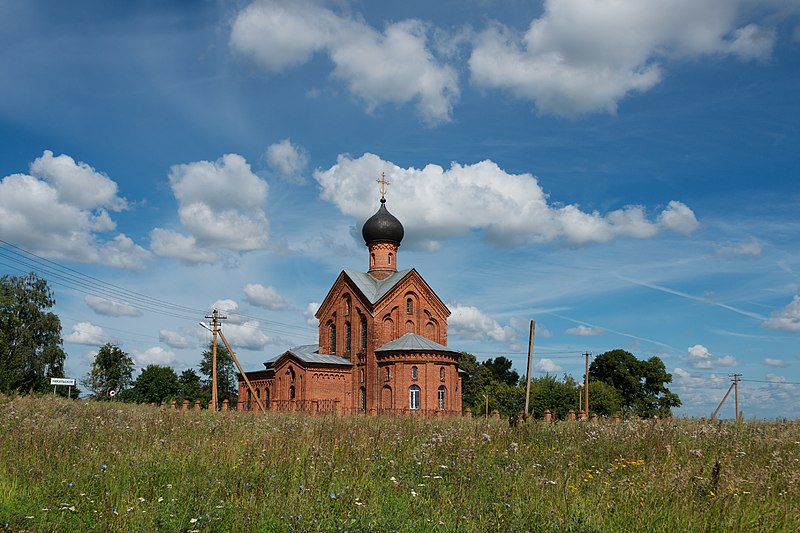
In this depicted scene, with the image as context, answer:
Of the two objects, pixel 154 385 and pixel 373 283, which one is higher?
pixel 373 283

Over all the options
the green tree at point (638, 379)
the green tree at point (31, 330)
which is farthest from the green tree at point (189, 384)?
the green tree at point (638, 379)

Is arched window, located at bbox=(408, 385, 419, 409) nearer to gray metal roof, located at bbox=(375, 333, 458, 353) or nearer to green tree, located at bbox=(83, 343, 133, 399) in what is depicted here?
gray metal roof, located at bbox=(375, 333, 458, 353)

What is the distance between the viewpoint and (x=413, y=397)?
138 feet

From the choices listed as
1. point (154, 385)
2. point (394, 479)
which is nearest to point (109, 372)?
point (154, 385)

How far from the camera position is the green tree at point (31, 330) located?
5131 cm

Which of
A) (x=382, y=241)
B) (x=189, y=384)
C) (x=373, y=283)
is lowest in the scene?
(x=189, y=384)

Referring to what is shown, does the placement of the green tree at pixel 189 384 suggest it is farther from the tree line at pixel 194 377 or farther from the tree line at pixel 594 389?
the tree line at pixel 594 389

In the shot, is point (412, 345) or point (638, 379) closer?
point (412, 345)

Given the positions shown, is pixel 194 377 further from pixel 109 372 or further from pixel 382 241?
pixel 382 241

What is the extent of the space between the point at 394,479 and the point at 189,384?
65431 millimetres

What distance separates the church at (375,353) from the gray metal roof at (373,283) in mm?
76

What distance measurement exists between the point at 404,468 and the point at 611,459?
3252 millimetres

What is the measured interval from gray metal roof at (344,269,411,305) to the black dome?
2.84 meters

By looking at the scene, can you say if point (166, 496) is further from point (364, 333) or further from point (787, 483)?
point (364, 333)
